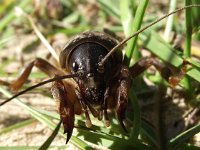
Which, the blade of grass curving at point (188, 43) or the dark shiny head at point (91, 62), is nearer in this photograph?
the dark shiny head at point (91, 62)

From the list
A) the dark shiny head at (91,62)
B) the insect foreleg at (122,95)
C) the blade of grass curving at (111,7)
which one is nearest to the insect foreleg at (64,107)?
the dark shiny head at (91,62)

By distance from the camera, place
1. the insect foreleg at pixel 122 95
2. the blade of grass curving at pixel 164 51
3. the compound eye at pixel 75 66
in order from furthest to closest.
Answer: the blade of grass curving at pixel 164 51 < the compound eye at pixel 75 66 < the insect foreleg at pixel 122 95

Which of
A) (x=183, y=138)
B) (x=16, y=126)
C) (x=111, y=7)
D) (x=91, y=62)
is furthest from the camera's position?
(x=111, y=7)

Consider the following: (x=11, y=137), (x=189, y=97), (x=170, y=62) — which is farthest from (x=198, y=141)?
(x=11, y=137)

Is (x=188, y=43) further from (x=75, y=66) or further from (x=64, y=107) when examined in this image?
(x=64, y=107)

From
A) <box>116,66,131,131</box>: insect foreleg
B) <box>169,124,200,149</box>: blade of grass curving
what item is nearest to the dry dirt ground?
<box>169,124,200,149</box>: blade of grass curving

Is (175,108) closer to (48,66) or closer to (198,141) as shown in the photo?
(198,141)

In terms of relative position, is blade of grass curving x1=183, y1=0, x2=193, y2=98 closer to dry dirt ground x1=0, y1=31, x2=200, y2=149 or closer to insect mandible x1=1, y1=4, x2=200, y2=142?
dry dirt ground x1=0, y1=31, x2=200, y2=149

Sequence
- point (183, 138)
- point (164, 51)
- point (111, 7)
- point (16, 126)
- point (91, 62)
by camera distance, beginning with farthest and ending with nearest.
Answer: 1. point (111, 7)
2. point (164, 51)
3. point (16, 126)
4. point (91, 62)
5. point (183, 138)

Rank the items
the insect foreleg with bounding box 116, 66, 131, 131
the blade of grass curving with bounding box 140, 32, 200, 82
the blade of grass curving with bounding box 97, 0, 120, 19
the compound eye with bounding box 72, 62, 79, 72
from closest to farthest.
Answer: the insect foreleg with bounding box 116, 66, 131, 131, the compound eye with bounding box 72, 62, 79, 72, the blade of grass curving with bounding box 140, 32, 200, 82, the blade of grass curving with bounding box 97, 0, 120, 19

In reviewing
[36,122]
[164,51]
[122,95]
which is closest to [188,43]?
[164,51]

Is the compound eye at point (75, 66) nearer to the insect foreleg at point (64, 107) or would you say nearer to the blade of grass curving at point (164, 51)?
the insect foreleg at point (64, 107)
